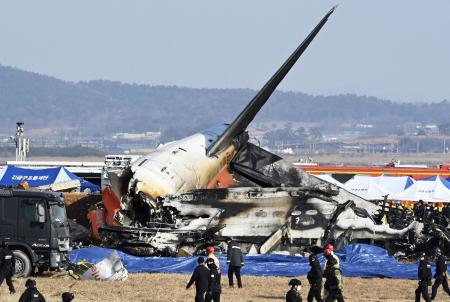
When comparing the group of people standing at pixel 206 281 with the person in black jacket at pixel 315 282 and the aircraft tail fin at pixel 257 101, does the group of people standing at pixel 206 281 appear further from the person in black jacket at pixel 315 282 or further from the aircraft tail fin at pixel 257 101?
the aircraft tail fin at pixel 257 101

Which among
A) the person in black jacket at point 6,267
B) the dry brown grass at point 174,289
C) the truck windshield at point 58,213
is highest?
the truck windshield at point 58,213

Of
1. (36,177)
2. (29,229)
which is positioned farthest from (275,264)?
(36,177)

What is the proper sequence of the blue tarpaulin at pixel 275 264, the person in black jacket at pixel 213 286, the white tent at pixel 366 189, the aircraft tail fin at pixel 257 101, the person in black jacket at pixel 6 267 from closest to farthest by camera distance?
1. the person in black jacket at pixel 213 286
2. the person in black jacket at pixel 6 267
3. the blue tarpaulin at pixel 275 264
4. the aircraft tail fin at pixel 257 101
5. the white tent at pixel 366 189

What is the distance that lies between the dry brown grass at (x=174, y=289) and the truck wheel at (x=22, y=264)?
411 mm

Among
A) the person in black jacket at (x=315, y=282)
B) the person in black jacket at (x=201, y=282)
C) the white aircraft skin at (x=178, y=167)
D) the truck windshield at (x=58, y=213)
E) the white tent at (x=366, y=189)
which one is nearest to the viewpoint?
the person in black jacket at (x=201, y=282)

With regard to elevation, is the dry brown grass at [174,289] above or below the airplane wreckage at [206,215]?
below

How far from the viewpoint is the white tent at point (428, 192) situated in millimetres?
62312

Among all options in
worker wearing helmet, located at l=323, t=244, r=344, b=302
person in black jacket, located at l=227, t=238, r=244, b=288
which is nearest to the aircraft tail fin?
person in black jacket, located at l=227, t=238, r=244, b=288

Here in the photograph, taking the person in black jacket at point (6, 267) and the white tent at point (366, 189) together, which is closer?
the person in black jacket at point (6, 267)

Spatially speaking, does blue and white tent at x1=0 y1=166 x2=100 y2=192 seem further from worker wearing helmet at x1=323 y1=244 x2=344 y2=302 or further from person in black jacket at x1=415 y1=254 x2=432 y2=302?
worker wearing helmet at x1=323 y1=244 x2=344 y2=302

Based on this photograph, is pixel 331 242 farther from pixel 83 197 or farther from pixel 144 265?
pixel 83 197

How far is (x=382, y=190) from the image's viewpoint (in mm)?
64125

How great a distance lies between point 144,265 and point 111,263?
2778mm

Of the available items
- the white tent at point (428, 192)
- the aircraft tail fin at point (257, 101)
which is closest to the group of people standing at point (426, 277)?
the aircraft tail fin at point (257, 101)
